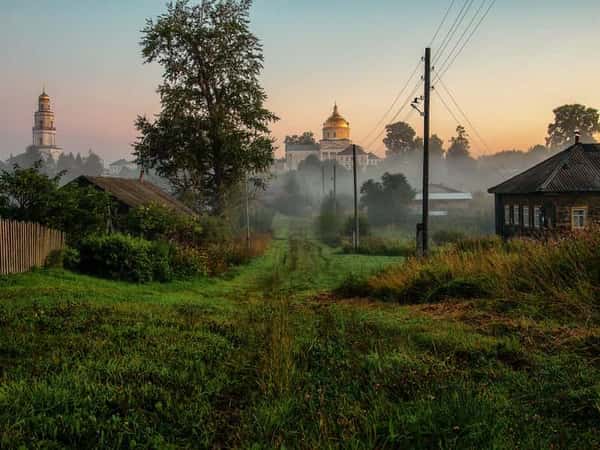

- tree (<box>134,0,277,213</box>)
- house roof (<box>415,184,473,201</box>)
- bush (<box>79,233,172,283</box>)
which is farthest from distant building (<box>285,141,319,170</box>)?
bush (<box>79,233,172,283</box>)

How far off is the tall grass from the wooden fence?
8974 mm

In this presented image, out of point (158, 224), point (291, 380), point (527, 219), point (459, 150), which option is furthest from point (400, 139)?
point (291, 380)

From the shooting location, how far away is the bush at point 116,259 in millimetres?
18797

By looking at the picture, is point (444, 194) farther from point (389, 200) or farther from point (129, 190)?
point (129, 190)

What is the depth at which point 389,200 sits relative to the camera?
71812 millimetres

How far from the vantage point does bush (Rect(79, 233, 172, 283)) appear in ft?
61.7

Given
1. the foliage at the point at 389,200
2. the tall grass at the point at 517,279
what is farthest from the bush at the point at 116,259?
the foliage at the point at 389,200

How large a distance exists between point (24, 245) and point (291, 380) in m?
12.7

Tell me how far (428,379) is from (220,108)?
110 feet

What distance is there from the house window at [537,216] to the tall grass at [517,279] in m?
20.5

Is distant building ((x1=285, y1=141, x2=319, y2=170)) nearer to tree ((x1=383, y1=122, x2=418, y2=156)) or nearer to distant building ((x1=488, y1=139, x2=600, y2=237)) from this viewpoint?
tree ((x1=383, y1=122, x2=418, y2=156))

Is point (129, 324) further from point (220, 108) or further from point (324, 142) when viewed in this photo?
point (324, 142)

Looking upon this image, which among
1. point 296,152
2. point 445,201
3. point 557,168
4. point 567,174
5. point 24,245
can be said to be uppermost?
point 296,152

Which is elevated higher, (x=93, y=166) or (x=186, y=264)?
(x=93, y=166)
